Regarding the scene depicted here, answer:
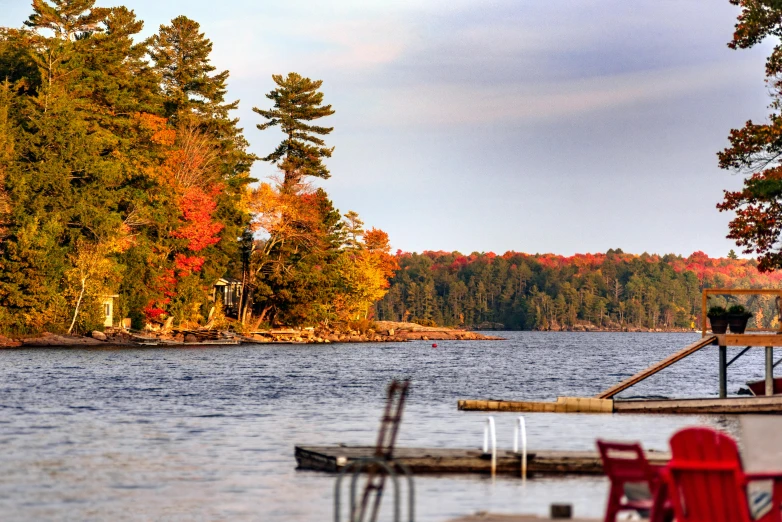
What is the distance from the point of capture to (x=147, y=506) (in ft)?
52.3

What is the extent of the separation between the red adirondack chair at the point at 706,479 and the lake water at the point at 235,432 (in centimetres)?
497

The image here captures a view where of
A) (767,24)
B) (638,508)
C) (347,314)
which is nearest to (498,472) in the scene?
(638,508)

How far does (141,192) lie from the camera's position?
8050 centimetres

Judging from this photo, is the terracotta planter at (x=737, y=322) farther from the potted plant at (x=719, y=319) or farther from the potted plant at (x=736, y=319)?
the potted plant at (x=719, y=319)

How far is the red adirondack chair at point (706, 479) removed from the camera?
9.18m

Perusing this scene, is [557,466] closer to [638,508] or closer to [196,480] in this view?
[196,480]

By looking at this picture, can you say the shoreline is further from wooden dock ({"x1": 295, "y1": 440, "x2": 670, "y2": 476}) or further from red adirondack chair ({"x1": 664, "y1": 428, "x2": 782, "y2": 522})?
red adirondack chair ({"x1": 664, "y1": 428, "x2": 782, "y2": 522})

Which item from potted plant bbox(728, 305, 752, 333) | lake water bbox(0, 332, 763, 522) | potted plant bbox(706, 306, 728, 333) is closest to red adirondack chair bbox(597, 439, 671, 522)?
lake water bbox(0, 332, 763, 522)

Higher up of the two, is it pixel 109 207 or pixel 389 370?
pixel 109 207

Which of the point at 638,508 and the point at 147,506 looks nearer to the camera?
the point at 638,508

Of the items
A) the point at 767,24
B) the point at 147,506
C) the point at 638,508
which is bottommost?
the point at 147,506

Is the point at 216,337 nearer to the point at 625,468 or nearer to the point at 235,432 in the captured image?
the point at 235,432

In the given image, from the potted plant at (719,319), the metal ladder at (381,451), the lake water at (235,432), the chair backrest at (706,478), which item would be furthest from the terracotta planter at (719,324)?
the chair backrest at (706,478)

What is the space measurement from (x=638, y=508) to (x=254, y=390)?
34841mm
